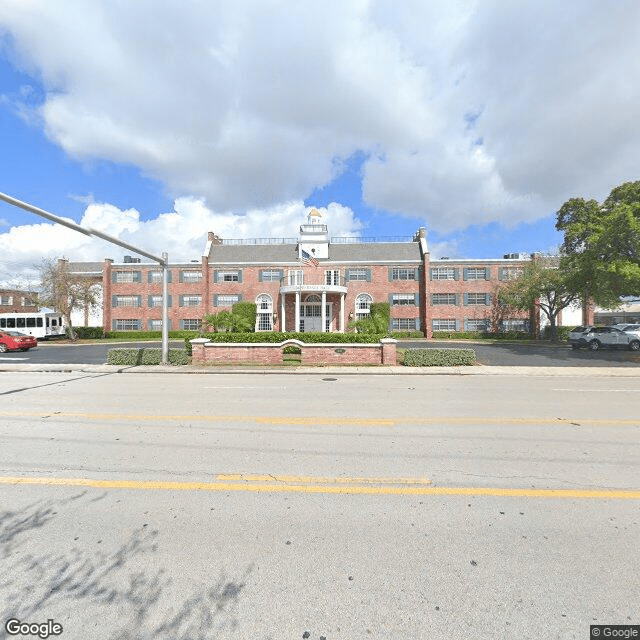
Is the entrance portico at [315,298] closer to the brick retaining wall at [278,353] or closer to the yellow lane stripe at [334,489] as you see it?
the brick retaining wall at [278,353]

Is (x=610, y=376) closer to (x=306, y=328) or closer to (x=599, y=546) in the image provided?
(x=599, y=546)

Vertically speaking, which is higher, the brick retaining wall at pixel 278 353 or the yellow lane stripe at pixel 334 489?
the brick retaining wall at pixel 278 353

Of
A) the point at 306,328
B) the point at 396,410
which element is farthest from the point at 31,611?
the point at 306,328

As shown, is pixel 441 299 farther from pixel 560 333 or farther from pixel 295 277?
pixel 295 277

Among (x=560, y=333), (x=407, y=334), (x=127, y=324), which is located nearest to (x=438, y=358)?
(x=407, y=334)

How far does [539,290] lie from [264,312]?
2840 centimetres

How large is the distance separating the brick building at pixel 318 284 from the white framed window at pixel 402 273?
0.11m

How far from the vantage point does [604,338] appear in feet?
84.4

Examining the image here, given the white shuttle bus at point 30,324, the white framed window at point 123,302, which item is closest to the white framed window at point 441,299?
the white framed window at point 123,302

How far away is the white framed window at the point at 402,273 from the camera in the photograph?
129 feet

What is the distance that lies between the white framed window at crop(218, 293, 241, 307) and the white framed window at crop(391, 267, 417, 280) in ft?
59.6

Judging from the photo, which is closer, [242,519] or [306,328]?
[242,519]

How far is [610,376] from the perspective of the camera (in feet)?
48.2

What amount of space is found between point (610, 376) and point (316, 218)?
1276 inches
